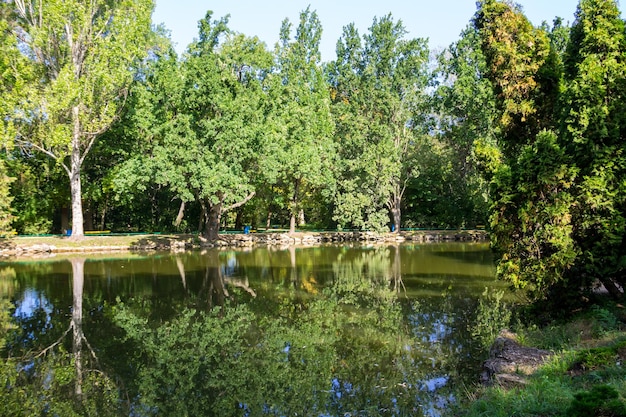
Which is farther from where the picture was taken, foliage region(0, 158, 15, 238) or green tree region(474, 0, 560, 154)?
foliage region(0, 158, 15, 238)

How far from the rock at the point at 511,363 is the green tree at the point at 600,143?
8.34 ft

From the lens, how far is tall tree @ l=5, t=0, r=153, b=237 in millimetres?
27547

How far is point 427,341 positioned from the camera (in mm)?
10188

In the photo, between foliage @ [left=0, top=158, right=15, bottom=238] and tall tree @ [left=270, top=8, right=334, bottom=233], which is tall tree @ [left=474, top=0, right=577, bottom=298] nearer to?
tall tree @ [left=270, top=8, right=334, bottom=233]

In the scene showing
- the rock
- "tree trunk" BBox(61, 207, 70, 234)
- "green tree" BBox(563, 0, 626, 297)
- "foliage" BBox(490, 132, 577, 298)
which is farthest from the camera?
"tree trunk" BBox(61, 207, 70, 234)

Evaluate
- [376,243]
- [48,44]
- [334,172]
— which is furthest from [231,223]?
[48,44]

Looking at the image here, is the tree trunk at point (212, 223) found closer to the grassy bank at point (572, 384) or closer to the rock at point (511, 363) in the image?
the rock at point (511, 363)

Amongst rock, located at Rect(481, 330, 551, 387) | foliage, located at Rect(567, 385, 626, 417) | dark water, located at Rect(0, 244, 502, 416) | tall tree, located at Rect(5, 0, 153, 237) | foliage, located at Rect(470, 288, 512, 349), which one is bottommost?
dark water, located at Rect(0, 244, 502, 416)

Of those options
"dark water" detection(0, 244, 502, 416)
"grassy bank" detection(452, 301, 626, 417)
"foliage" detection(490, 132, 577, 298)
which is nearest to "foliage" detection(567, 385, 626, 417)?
"grassy bank" detection(452, 301, 626, 417)

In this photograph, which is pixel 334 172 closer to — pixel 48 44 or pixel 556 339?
pixel 48 44

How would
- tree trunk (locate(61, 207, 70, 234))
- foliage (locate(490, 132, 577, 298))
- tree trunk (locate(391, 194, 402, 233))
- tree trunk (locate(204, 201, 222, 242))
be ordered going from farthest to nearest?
tree trunk (locate(391, 194, 402, 233)) → tree trunk (locate(61, 207, 70, 234)) → tree trunk (locate(204, 201, 222, 242)) → foliage (locate(490, 132, 577, 298))

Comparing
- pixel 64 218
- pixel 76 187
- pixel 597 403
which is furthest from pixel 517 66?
pixel 64 218

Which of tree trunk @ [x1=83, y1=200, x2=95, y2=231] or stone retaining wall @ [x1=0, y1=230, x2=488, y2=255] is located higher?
tree trunk @ [x1=83, y1=200, x2=95, y2=231]

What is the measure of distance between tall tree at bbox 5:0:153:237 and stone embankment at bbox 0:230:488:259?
5.68 feet
